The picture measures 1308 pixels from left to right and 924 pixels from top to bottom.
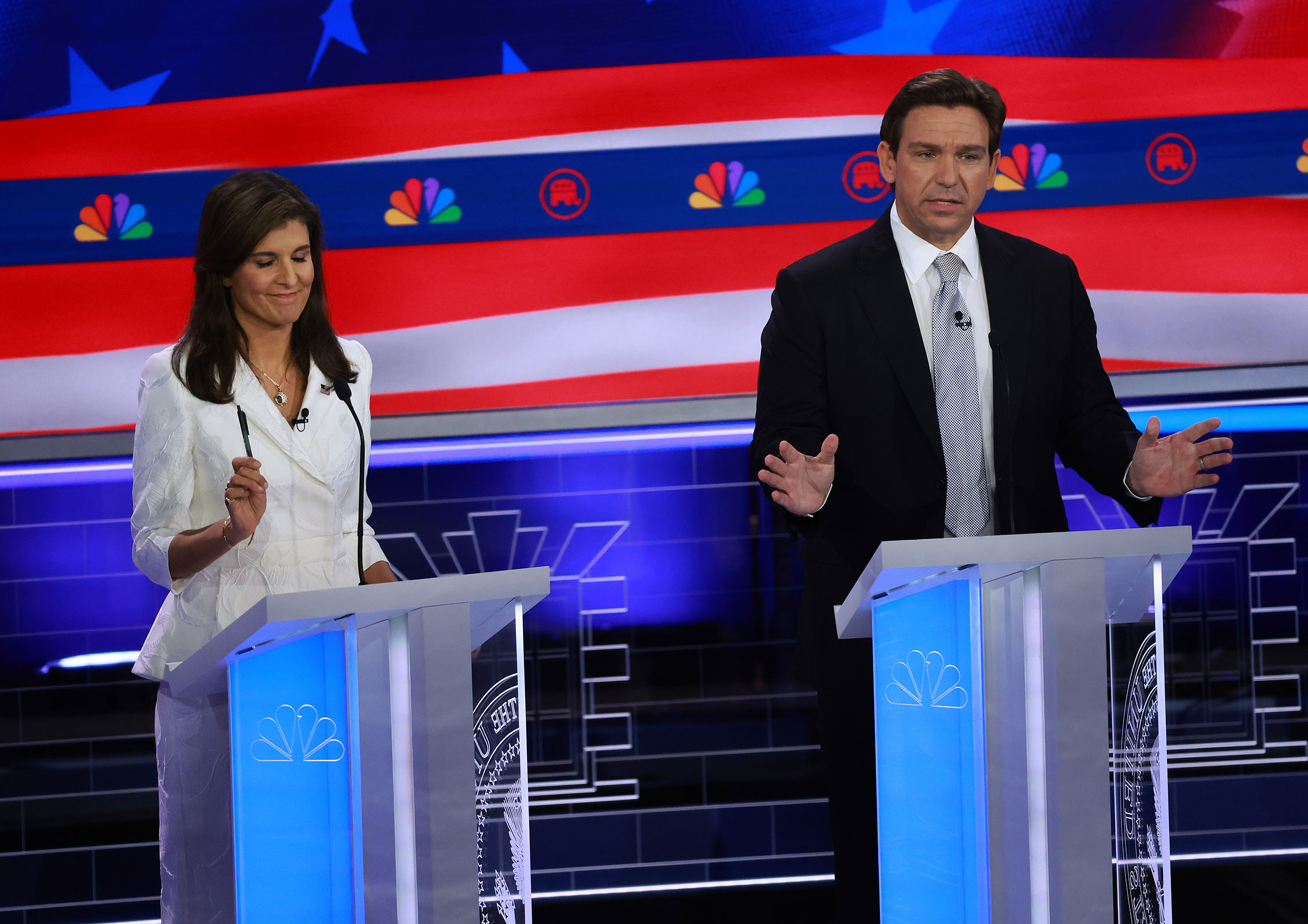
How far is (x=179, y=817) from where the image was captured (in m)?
1.81

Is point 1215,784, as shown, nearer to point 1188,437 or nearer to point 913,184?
point 1188,437

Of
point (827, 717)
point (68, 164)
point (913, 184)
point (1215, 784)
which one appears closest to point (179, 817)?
point (827, 717)

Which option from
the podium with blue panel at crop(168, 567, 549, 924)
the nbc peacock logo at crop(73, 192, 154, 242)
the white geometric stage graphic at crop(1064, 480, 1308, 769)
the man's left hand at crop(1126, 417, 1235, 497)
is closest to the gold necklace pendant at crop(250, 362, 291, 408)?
the podium with blue panel at crop(168, 567, 549, 924)

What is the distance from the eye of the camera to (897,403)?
2090 mm

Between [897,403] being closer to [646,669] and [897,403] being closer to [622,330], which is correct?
[622,330]

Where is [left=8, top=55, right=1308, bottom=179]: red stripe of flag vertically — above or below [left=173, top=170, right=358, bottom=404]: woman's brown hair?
above

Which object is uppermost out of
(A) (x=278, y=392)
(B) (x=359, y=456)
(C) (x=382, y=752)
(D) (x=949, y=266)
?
(D) (x=949, y=266)

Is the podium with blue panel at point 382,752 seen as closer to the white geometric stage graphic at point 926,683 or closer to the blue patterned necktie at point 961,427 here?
the white geometric stage graphic at point 926,683

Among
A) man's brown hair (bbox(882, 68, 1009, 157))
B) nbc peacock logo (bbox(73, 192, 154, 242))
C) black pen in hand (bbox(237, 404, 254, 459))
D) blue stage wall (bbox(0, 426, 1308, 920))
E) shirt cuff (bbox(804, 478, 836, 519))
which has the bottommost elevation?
blue stage wall (bbox(0, 426, 1308, 920))

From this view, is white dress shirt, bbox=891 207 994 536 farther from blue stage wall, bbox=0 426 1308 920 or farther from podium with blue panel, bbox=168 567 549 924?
blue stage wall, bbox=0 426 1308 920

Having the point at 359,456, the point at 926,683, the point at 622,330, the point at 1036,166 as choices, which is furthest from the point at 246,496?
the point at 1036,166

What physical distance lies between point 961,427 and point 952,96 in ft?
1.96

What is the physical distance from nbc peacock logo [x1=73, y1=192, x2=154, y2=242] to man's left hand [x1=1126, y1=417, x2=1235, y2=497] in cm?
261

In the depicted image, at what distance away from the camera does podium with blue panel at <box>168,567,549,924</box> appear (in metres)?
1.34
